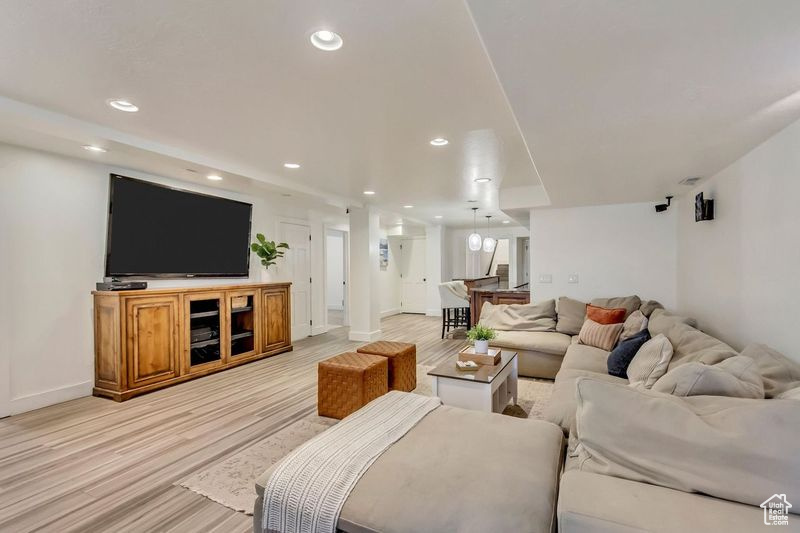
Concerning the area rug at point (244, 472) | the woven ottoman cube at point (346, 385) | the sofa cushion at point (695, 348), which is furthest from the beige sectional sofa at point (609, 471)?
the woven ottoman cube at point (346, 385)

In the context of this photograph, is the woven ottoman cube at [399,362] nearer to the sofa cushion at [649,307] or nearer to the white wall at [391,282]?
the sofa cushion at [649,307]

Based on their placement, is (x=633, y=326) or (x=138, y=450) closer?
(x=138, y=450)

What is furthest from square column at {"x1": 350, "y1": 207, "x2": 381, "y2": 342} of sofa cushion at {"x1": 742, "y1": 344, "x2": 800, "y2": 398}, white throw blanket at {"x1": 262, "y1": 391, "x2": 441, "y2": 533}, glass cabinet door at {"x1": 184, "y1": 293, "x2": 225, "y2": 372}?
sofa cushion at {"x1": 742, "y1": 344, "x2": 800, "y2": 398}

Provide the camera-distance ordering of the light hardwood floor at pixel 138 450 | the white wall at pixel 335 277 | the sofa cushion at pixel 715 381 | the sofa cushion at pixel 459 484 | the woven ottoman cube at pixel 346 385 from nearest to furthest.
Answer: the sofa cushion at pixel 459 484 < the sofa cushion at pixel 715 381 < the light hardwood floor at pixel 138 450 < the woven ottoman cube at pixel 346 385 < the white wall at pixel 335 277

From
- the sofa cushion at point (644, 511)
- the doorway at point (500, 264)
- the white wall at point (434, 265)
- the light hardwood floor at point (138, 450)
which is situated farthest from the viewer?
the doorway at point (500, 264)

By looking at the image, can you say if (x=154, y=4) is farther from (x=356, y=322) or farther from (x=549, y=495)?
(x=356, y=322)

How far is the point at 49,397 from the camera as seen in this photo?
3404 millimetres

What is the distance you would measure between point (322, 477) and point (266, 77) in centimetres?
196

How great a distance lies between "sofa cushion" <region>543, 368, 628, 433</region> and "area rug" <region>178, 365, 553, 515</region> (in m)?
0.50

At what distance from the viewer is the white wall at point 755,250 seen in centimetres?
201

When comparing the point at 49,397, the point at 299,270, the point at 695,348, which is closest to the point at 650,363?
the point at 695,348

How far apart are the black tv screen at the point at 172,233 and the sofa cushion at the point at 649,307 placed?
4.99 m

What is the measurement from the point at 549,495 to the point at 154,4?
2347mm

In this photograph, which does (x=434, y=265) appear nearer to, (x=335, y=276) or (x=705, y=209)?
(x=335, y=276)
